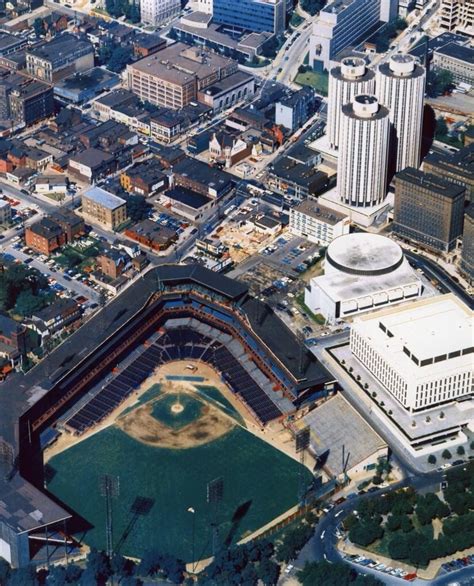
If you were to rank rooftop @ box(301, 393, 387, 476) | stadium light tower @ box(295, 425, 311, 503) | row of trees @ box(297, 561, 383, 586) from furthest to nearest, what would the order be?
1. rooftop @ box(301, 393, 387, 476)
2. stadium light tower @ box(295, 425, 311, 503)
3. row of trees @ box(297, 561, 383, 586)

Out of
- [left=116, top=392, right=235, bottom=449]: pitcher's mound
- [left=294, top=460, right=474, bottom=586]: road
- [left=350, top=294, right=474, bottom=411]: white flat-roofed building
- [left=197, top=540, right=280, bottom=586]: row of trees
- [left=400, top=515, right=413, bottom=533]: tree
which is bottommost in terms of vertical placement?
[left=116, top=392, right=235, bottom=449]: pitcher's mound

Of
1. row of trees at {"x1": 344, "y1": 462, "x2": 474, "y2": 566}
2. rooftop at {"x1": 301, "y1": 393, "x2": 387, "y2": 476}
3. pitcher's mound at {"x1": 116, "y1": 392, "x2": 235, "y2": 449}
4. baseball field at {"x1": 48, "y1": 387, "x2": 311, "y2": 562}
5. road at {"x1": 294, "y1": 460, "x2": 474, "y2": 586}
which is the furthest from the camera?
pitcher's mound at {"x1": 116, "y1": 392, "x2": 235, "y2": 449}

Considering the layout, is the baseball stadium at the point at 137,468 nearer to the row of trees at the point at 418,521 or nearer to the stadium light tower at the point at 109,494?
the stadium light tower at the point at 109,494

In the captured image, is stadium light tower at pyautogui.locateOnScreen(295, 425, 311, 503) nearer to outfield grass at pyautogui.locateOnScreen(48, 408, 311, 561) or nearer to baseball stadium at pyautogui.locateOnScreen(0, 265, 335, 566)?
A: baseball stadium at pyautogui.locateOnScreen(0, 265, 335, 566)

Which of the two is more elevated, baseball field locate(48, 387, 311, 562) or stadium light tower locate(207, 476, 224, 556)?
stadium light tower locate(207, 476, 224, 556)

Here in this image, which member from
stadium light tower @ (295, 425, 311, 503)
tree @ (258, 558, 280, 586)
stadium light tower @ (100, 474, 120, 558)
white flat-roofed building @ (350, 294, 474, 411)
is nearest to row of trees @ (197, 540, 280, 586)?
tree @ (258, 558, 280, 586)

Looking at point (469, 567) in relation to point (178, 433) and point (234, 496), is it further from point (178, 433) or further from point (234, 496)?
point (178, 433)
